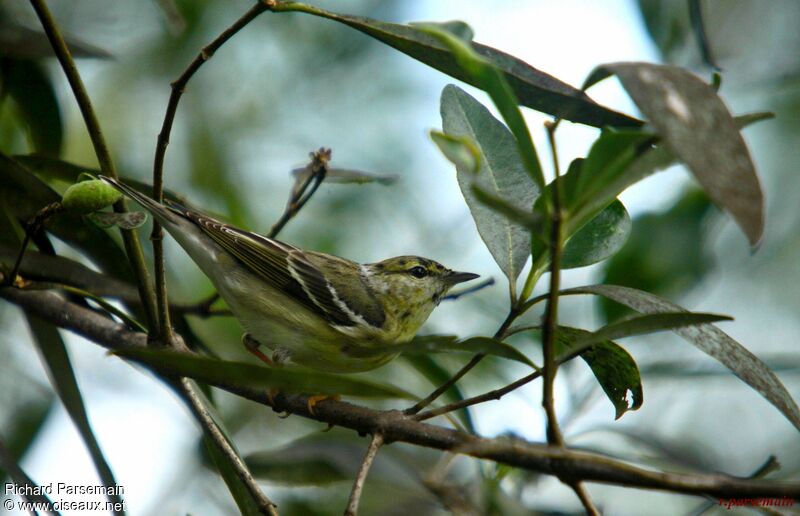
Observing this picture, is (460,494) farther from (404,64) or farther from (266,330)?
(404,64)

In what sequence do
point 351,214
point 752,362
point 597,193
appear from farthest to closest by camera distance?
point 351,214 < point 752,362 < point 597,193

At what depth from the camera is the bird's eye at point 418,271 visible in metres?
3.83

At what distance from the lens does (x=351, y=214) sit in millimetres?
5246

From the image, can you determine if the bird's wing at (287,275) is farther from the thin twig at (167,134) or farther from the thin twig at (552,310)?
the thin twig at (552,310)

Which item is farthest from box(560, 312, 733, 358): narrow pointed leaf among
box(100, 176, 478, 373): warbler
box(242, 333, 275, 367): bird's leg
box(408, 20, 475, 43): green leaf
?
box(242, 333, 275, 367): bird's leg

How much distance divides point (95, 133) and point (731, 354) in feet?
4.52

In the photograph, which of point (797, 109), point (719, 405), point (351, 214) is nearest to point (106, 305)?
point (351, 214)

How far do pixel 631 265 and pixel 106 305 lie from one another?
1690 mm

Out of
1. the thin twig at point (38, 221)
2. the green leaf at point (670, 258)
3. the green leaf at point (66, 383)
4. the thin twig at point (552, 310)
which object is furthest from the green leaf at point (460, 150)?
the green leaf at point (670, 258)

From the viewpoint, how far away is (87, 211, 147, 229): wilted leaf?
1702mm

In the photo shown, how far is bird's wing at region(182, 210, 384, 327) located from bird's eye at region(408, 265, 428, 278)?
428 mm

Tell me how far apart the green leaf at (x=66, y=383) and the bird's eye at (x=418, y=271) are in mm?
1828

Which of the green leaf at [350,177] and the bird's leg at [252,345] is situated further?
the bird's leg at [252,345]

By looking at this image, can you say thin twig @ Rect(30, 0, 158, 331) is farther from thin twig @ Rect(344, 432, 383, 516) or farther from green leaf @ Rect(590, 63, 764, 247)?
green leaf @ Rect(590, 63, 764, 247)
